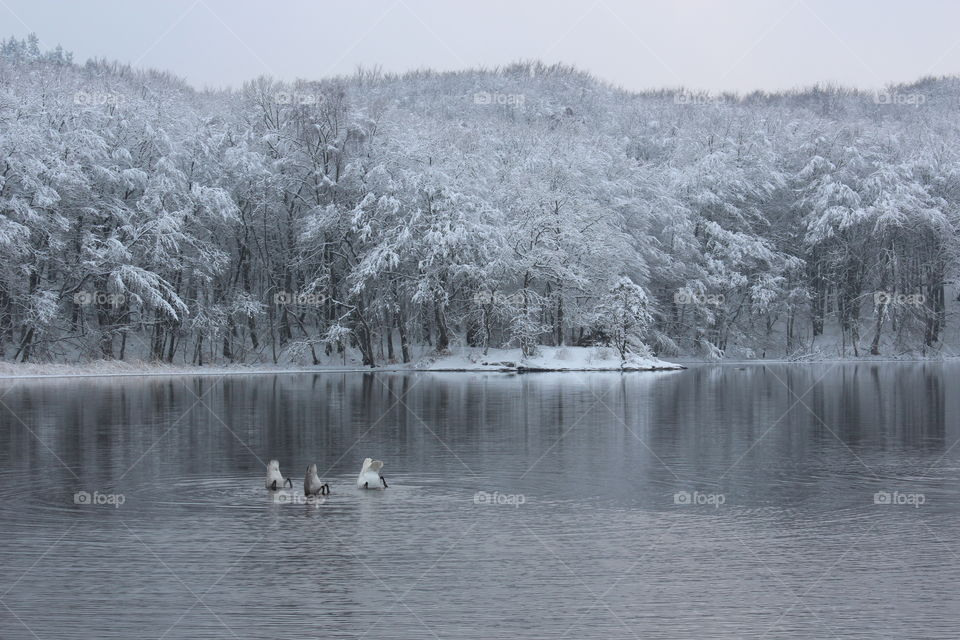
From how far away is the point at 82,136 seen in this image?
2522 inches

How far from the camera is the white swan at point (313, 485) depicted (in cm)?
1892

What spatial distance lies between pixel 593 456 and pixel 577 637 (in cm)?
1350

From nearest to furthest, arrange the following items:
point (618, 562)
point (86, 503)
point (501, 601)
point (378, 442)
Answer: point (501, 601)
point (618, 562)
point (86, 503)
point (378, 442)

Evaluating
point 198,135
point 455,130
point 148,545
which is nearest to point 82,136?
point 198,135

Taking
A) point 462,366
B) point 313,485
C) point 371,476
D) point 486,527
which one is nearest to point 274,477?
point 313,485

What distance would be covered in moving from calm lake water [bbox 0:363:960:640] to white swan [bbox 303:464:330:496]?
28cm

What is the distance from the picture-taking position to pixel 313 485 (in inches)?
750

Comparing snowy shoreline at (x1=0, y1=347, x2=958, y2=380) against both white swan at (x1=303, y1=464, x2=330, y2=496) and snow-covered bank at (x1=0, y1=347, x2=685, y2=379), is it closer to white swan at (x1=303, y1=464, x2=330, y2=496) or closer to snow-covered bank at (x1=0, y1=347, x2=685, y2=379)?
snow-covered bank at (x1=0, y1=347, x2=685, y2=379)

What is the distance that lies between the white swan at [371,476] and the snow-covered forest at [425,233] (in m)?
43.6

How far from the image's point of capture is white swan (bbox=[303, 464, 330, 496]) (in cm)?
1892

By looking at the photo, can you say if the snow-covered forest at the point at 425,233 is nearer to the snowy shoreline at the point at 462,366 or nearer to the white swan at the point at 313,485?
the snowy shoreline at the point at 462,366

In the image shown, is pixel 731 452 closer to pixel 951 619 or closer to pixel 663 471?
pixel 663 471

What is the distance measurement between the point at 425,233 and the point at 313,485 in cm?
4792

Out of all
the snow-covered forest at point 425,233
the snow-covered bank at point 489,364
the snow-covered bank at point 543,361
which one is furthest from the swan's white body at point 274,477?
the snow-covered bank at point 543,361
